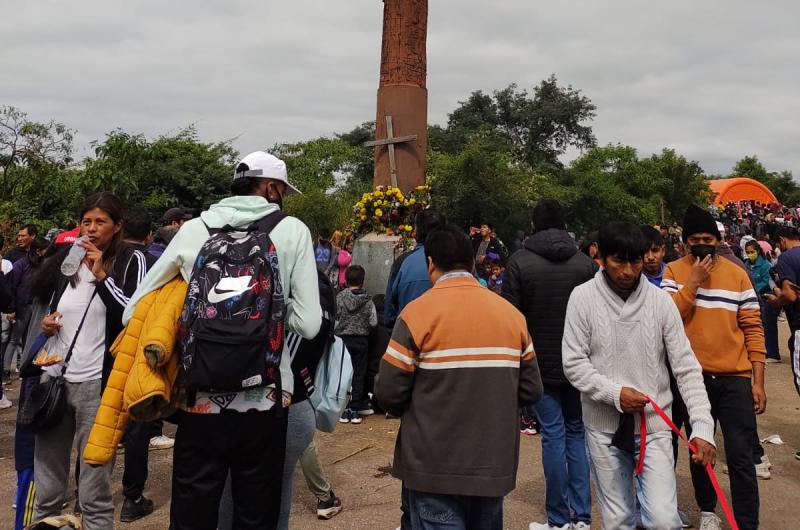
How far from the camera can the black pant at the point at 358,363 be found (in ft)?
22.6

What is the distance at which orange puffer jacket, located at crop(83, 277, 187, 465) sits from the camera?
2348 mm

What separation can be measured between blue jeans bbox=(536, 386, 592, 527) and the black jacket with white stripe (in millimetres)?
2377

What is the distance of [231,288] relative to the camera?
2357 millimetres

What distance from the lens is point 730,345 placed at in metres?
3.73

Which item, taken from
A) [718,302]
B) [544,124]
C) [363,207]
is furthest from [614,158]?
[718,302]

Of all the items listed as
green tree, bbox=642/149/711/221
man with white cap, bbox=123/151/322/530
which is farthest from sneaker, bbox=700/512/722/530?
green tree, bbox=642/149/711/221

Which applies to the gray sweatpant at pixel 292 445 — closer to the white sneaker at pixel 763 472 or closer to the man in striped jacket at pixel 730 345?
the man in striped jacket at pixel 730 345

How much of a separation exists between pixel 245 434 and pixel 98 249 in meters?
1.45

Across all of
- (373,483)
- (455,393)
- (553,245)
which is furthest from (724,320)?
(373,483)

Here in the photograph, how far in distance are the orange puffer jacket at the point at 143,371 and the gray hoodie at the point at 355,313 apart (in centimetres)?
431

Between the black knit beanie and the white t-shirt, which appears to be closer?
the white t-shirt

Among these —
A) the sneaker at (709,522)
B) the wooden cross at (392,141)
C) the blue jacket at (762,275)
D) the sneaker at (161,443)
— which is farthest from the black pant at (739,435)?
the blue jacket at (762,275)

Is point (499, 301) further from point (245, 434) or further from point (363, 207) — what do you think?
point (363, 207)

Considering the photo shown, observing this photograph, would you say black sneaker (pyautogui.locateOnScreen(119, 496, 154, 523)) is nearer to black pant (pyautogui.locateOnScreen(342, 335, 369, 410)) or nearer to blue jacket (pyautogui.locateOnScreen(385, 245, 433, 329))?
blue jacket (pyautogui.locateOnScreen(385, 245, 433, 329))
